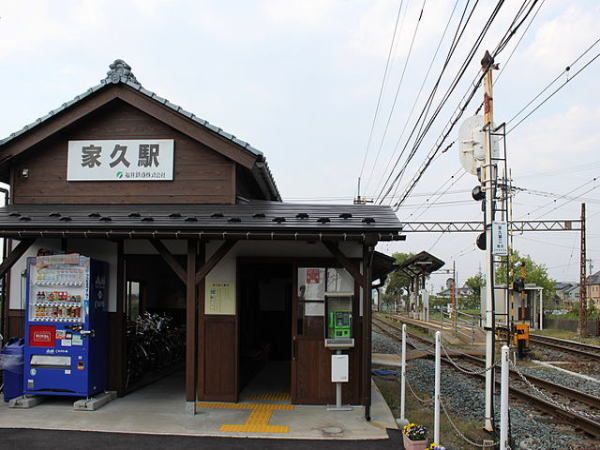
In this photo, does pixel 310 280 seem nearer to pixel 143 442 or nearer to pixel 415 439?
pixel 415 439

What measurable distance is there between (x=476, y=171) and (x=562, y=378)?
748 centimetres

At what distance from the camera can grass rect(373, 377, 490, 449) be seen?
6.64m

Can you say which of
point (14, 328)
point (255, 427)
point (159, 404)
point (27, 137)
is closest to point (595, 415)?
point (255, 427)

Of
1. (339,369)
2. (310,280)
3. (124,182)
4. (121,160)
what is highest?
(121,160)

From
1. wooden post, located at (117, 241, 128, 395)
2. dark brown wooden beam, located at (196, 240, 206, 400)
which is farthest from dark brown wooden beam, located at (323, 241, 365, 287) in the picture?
wooden post, located at (117, 241, 128, 395)

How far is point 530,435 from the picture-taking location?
7.30 meters

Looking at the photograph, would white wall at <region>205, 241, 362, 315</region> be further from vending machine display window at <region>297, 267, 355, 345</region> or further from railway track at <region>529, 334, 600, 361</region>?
railway track at <region>529, 334, 600, 361</region>

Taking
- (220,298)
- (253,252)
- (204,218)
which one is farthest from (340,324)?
(204,218)

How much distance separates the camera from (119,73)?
8.87 metres

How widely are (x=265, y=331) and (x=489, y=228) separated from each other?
784 cm

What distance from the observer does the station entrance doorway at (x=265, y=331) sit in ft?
30.6

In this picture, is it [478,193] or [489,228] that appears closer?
[489,228]

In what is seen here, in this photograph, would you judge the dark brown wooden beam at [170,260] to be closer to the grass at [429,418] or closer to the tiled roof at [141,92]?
the tiled roof at [141,92]

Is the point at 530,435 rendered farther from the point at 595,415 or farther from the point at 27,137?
the point at 27,137
